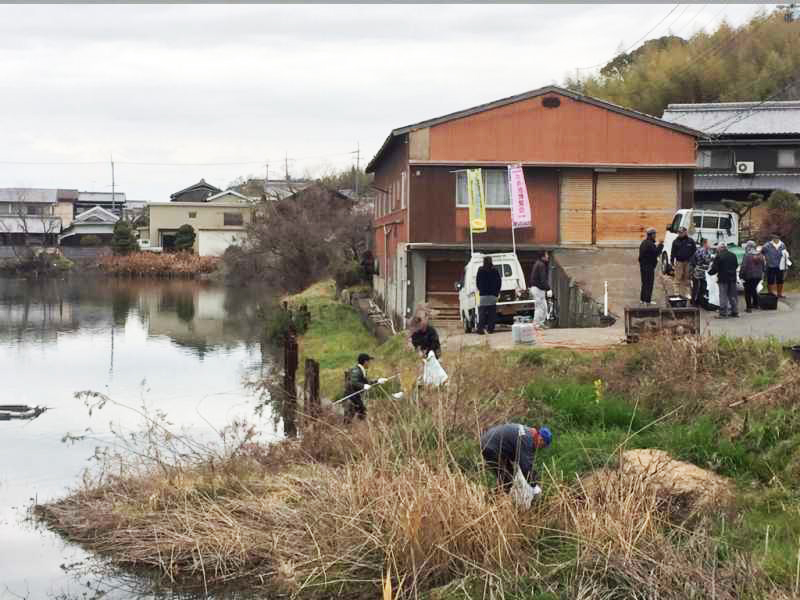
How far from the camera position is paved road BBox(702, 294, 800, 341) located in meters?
17.5

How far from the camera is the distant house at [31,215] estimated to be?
83562 mm

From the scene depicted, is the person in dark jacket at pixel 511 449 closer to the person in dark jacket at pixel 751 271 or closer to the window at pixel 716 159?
the person in dark jacket at pixel 751 271

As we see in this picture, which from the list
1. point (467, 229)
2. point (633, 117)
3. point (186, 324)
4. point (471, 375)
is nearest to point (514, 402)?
point (471, 375)

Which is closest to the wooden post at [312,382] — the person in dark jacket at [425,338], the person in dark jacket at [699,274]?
the person in dark jacket at [425,338]

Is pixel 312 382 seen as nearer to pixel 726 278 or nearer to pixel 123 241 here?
pixel 726 278

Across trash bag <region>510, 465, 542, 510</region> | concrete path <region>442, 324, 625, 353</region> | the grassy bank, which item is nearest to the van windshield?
concrete path <region>442, 324, 625, 353</region>

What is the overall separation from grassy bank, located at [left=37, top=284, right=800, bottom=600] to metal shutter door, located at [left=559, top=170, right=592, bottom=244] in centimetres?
1305

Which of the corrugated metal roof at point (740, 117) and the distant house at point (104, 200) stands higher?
the corrugated metal roof at point (740, 117)

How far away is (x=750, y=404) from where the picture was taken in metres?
12.1

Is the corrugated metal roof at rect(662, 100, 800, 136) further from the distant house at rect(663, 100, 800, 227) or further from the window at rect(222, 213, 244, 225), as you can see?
the window at rect(222, 213, 244, 225)

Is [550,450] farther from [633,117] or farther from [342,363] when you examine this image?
[633,117]

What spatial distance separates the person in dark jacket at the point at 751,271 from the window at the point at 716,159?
24334mm

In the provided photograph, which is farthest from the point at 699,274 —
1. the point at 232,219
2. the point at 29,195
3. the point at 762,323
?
the point at 29,195

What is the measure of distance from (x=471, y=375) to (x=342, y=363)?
10177 millimetres
